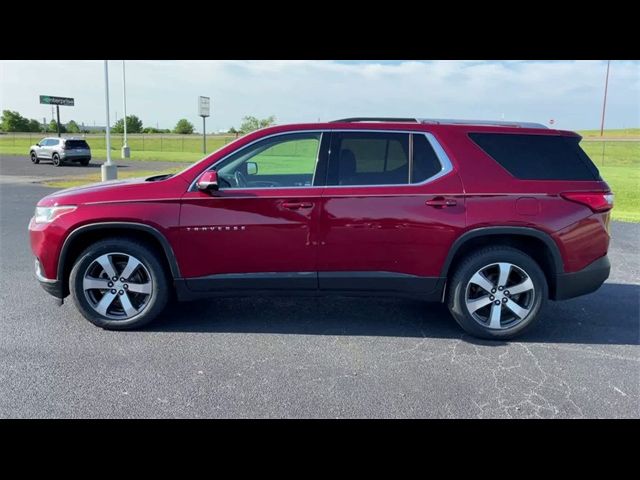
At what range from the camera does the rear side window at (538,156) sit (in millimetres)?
3891

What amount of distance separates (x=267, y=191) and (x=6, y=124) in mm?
105129

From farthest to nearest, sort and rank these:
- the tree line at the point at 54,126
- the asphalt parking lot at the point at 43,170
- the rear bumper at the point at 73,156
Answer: the tree line at the point at 54,126, the rear bumper at the point at 73,156, the asphalt parking lot at the point at 43,170

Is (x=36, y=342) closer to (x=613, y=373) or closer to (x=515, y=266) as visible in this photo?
(x=515, y=266)

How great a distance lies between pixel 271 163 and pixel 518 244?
2377 millimetres

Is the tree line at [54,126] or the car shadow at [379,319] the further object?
the tree line at [54,126]

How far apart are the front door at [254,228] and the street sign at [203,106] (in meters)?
32.1

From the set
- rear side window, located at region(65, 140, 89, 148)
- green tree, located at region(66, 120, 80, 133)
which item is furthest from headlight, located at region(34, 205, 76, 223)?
green tree, located at region(66, 120, 80, 133)

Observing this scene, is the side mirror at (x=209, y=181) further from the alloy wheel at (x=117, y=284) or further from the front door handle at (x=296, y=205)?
the alloy wheel at (x=117, y=284)

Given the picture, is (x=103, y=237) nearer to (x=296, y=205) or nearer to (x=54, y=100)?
(x=296, y=205)

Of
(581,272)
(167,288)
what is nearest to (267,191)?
(167,288)

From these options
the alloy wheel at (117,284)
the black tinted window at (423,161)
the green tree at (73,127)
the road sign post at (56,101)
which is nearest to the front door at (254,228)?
the alloy wheel at (117,284)

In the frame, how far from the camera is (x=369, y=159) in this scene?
13.1 ft

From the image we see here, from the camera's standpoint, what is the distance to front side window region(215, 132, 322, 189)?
12.9ft

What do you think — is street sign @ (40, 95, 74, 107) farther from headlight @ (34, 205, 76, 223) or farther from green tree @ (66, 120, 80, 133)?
green tree @ (66, 120, 80, 133)
